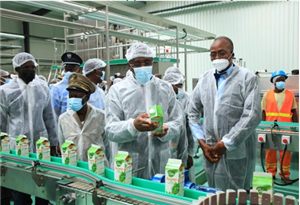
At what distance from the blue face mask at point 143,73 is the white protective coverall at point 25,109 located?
1.34 metres

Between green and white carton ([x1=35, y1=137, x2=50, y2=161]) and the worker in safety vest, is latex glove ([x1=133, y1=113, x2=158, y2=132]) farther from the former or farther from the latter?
the worker in safety vest

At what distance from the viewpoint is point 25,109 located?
2.56 m

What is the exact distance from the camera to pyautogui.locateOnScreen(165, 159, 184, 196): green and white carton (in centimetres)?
108

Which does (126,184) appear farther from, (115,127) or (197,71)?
(197,71)

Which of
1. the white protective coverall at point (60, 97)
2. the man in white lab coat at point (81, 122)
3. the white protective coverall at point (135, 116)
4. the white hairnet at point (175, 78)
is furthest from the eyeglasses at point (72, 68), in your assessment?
the white protective coverall at point (135, 116)

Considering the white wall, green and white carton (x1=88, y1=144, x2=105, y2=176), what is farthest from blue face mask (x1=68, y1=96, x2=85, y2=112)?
the white wall

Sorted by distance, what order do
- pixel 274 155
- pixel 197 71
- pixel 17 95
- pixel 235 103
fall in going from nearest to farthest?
pixel 235 103 < pixel 17 95 < pixel 274 155 < pixel 197 71

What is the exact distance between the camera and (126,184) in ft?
3.89

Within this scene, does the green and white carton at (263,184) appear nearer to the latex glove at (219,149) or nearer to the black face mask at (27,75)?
the latex glove at (219,149)

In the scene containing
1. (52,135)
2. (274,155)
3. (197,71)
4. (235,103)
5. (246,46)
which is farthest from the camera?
(197,71)

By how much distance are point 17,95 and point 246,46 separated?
23.7ft

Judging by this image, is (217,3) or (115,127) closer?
(115,127)

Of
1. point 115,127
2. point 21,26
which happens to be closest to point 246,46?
point 115,127

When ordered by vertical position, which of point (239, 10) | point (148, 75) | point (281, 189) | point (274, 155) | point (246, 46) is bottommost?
point (281, 189)
